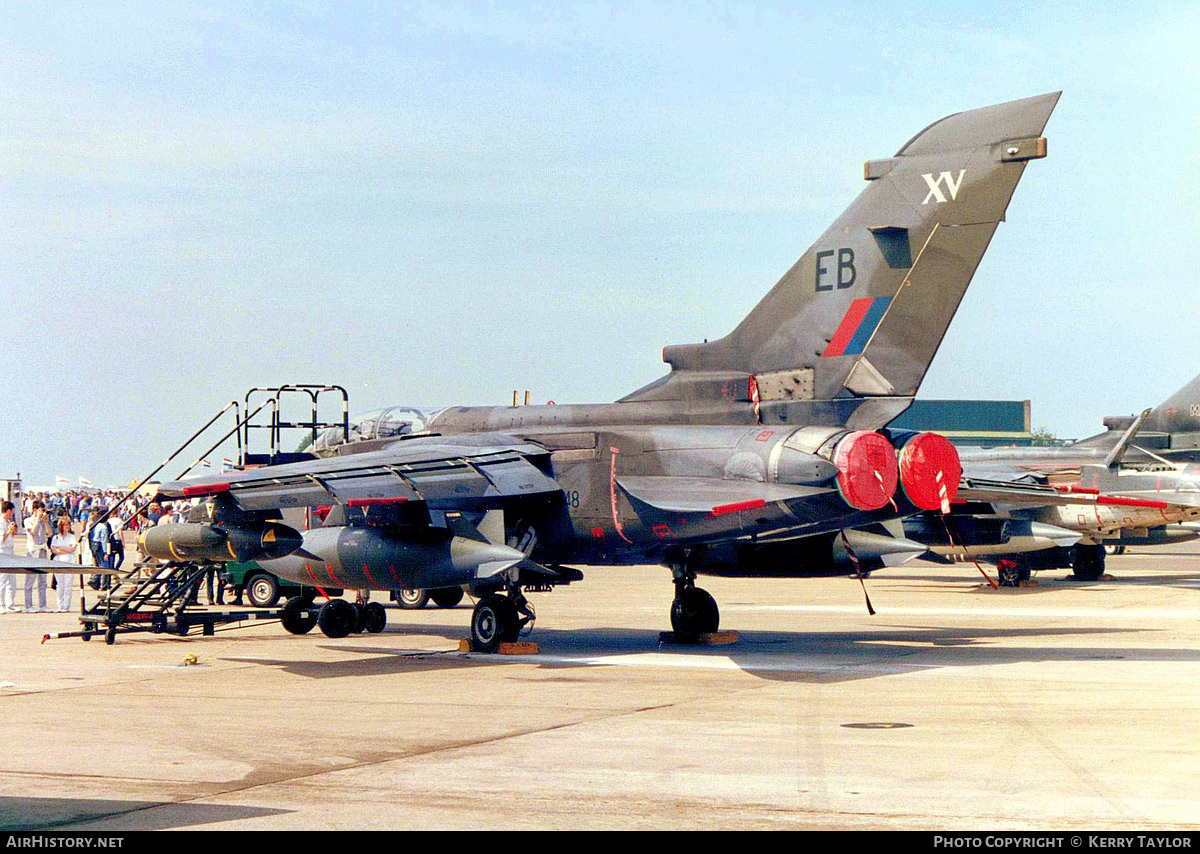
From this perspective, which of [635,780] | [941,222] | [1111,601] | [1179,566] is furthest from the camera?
[1179,566]

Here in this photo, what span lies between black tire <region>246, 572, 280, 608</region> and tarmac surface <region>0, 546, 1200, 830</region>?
1.90 feet

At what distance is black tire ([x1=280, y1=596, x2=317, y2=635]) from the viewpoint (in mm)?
19875

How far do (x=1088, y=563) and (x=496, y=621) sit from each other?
19836 millimetres

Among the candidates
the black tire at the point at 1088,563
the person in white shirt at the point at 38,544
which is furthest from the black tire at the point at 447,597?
the black tire at the point at 1088,563

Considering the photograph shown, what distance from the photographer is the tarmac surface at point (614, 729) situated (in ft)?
25.1

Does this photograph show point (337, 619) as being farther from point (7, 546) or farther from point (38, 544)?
point (38, 544)

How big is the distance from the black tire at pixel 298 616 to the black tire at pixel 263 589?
121 centimetres

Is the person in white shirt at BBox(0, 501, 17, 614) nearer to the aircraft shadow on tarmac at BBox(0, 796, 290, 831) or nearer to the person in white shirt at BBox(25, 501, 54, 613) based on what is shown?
the person in white shirt at BBox(25, 501, 54, 613)

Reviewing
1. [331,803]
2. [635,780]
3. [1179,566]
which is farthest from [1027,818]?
[1179,566]

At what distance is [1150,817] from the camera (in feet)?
23.6

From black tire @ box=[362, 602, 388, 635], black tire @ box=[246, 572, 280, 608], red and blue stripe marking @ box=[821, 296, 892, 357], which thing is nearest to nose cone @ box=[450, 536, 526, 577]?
black tire @ box=[362, 602, 388, 635]

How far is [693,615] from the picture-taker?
1797 centimetres

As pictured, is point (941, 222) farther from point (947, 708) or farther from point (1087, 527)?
point (1087, 527)
